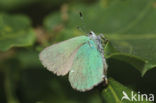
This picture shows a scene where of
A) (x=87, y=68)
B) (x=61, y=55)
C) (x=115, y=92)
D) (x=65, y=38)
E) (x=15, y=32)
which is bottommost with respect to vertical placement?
(x=115, y=92)

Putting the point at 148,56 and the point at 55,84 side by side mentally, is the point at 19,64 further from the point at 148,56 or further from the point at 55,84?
the point at 148,56

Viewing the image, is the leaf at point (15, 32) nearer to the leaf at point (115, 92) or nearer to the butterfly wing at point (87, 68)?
the butterfly wing at point (87, 68)

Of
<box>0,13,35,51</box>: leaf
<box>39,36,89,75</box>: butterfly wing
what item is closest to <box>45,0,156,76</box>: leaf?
<box>0,13,35,51</box>: leaf

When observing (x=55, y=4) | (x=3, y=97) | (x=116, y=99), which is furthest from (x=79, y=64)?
(x=55, y=4)

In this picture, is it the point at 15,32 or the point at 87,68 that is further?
the point at 15,32

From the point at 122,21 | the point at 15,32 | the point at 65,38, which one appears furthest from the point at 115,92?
the point at 15,32

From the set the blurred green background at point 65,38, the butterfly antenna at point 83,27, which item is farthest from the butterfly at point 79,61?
the blurred green background at point 65,38

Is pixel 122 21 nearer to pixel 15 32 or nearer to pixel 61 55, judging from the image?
pixel 15 32
